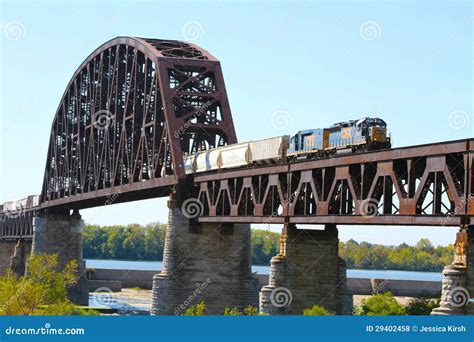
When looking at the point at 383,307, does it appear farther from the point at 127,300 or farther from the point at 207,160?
the point at 127,300

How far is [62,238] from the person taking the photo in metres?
126

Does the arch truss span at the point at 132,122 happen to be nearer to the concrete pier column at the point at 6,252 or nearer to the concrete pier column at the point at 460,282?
the concrete pier column at the point at 6,252

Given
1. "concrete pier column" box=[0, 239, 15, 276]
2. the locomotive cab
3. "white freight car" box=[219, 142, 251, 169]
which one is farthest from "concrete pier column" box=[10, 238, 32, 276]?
the locomotive cab

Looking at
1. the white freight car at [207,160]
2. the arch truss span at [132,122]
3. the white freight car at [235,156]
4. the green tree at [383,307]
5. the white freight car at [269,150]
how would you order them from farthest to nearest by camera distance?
the arch truss span at [132,122], the white freight car at [207,160], the white freight car at [235,156], the white freight car at [269,150], the green tree at [383,307]

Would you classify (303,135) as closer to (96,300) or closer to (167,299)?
(167,299)

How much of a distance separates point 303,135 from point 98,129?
6234cm

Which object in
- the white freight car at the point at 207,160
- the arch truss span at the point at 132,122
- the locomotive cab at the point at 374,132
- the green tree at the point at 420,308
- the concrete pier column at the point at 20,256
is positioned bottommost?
the green tree at the point at 420,308

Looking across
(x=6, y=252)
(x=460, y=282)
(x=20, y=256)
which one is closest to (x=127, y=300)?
(x=20, y=256)

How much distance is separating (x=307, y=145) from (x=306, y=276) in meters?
8.21

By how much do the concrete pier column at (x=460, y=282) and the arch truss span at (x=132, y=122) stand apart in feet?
119

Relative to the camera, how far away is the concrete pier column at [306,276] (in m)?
53.8

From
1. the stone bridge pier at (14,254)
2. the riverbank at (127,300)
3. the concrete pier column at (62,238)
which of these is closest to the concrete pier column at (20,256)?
the stone bridge pier at (14,254)

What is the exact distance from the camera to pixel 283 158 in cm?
6100

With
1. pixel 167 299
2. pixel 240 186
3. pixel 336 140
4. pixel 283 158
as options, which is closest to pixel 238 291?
pixel 167 299
